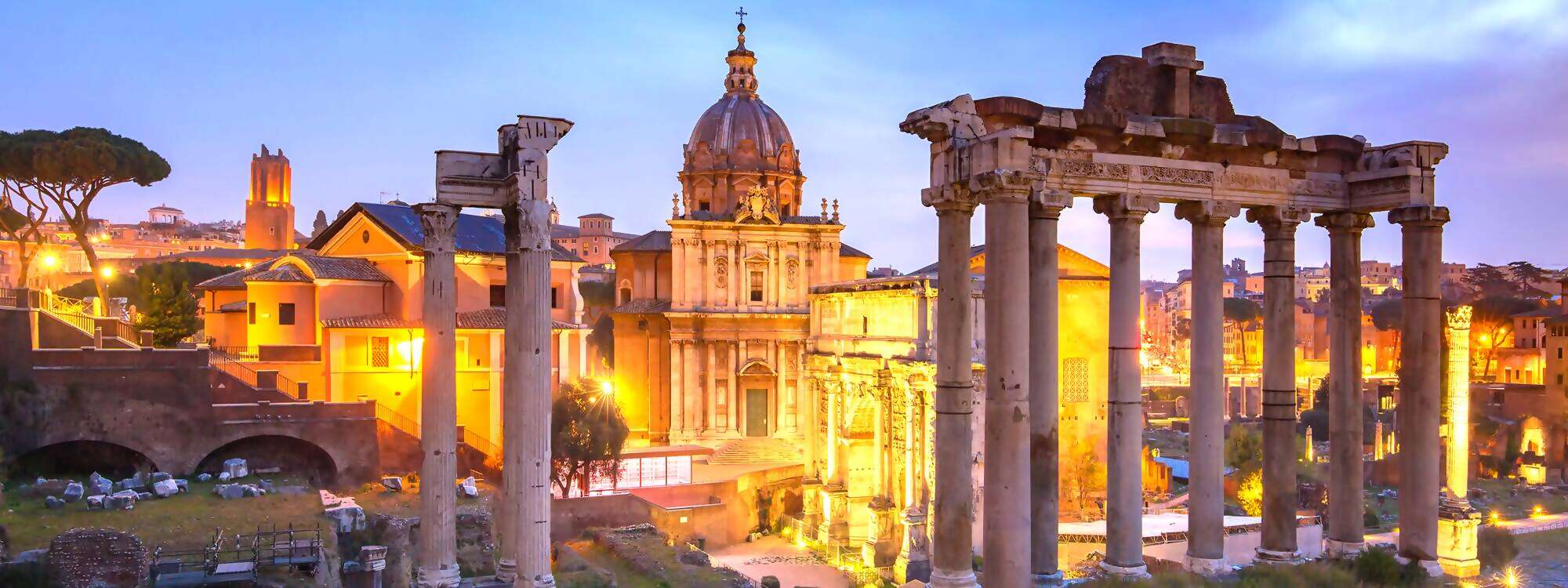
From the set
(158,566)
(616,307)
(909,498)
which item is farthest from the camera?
(616,307)

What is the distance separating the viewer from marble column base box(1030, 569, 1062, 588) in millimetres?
13998

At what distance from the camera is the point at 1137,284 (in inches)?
574

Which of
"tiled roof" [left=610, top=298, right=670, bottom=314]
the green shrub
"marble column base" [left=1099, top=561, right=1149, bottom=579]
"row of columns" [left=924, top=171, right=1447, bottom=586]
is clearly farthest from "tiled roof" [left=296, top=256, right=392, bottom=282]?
the green shrub

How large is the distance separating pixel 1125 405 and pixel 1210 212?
2747mm

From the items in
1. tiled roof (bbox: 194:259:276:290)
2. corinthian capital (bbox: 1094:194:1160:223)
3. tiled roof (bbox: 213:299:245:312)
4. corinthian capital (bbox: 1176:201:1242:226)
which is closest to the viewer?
corinthian capital (bbox: 1094:194:1160:223)

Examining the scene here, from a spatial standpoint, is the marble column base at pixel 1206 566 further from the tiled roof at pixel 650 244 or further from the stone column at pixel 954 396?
the tiled roof at pixel 650 244

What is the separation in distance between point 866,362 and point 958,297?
2162 cm

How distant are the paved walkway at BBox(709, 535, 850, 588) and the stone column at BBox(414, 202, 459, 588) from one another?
15.1 meters

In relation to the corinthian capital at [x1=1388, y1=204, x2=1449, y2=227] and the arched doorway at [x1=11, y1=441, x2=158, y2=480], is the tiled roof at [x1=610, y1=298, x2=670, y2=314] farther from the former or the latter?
the corinthian capital at [x1=1388, y1=204, x2=1449, y2=227]

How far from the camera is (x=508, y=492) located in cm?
1627

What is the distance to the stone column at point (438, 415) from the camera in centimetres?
1631

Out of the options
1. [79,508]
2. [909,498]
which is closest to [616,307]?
[909,498]

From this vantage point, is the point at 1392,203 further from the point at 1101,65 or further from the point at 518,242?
the point at 518,242

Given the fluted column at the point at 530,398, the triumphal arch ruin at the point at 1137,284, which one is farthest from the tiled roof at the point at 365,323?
the triumphal arch ruin at the point at 1137,284
